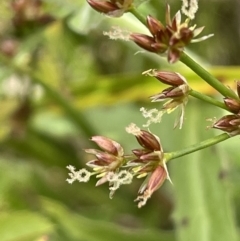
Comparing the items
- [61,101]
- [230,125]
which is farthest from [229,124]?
[61,101]

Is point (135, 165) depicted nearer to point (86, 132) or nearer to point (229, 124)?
point (229, 124)

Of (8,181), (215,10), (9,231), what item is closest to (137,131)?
(9,231)

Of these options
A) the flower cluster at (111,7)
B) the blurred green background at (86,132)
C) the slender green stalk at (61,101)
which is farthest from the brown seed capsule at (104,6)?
the slender green stalk at (61,101)

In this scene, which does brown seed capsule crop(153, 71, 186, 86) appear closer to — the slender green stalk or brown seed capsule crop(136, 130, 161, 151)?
brown seed capsule crop(136, 130, 161, 151)

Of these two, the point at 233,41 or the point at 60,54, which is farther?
the point at 233,41

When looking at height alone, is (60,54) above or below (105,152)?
above

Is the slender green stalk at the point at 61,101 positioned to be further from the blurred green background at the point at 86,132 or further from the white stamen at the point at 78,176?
the white stamen at the point at 78,176

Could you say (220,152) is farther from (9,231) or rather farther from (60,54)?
(60,54)
